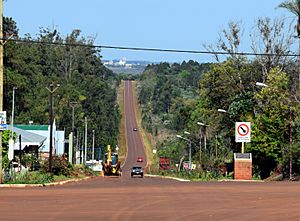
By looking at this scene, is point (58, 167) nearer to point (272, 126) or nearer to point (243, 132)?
point (243, 132)

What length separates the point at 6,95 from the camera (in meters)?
110

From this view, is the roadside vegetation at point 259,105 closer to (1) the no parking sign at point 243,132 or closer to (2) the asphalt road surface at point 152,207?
(1) the no parking sign at point 243,132

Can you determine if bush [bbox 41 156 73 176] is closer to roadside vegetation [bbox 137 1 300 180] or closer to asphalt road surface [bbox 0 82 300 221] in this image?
roadside vegetation [bbox 137 1 300 180]

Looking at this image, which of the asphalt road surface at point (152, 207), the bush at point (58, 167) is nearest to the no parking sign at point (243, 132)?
the bush at point (58, 167)

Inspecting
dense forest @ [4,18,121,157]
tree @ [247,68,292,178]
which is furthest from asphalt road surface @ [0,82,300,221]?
dense forest @ [4,18,121,157]

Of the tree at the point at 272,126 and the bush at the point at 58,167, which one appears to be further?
the tree at the point at 272,126

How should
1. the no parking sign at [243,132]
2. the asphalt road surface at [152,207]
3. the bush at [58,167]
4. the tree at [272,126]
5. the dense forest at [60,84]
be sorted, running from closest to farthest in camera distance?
the asphalt road surface at [152,207] → the bush at [58,167] → the no parking sign at [243,132] → the tree at [272,126] → the dense forest at [60,84]

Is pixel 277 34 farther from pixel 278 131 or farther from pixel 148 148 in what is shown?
pixel 148 148

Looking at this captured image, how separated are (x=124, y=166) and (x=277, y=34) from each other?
226 feet

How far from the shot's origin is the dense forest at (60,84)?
11456cm

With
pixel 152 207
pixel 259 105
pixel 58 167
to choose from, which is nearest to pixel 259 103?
pixel 259 105

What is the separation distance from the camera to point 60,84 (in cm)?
14088

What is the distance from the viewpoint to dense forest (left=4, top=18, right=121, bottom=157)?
376ft

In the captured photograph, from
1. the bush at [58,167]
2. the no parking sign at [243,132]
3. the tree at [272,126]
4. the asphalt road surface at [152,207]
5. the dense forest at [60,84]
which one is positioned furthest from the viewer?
the dense forest at [60,84]
